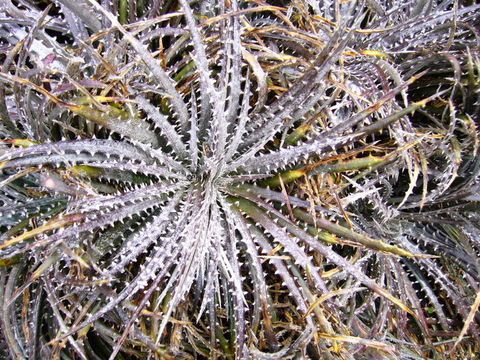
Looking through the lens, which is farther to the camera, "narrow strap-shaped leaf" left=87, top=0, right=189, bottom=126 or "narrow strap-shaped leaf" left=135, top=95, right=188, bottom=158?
"narrow strap-shaped leaf" left=135, top=95, right=188, bottom=158

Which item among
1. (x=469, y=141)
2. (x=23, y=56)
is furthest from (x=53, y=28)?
(x=469, y=141)

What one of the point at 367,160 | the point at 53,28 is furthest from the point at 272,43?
the point at 53,28

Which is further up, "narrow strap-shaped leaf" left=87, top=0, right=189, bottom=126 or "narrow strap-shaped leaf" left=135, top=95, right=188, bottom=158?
"narrow strap-shaped leaf" left=87, top=0, right=189, bottom=126

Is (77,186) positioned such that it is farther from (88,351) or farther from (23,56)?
(88,351)

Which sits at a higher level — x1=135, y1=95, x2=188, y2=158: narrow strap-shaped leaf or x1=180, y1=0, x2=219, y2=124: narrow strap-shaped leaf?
x1=180, y1=0, x2=219, y2=124: narrow strap-shaped leaf

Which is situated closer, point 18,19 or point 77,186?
point 77,186

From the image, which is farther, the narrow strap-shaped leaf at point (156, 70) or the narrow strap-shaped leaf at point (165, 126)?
the narrow strap-shaped leaf at point (165, 126)

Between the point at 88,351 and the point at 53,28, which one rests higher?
the point at 53,28

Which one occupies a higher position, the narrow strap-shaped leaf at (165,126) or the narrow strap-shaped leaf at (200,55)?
the narrow strap-shaped leaf at (200,55)

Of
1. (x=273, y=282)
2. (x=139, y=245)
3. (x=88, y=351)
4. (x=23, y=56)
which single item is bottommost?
(x=88, y=351)
